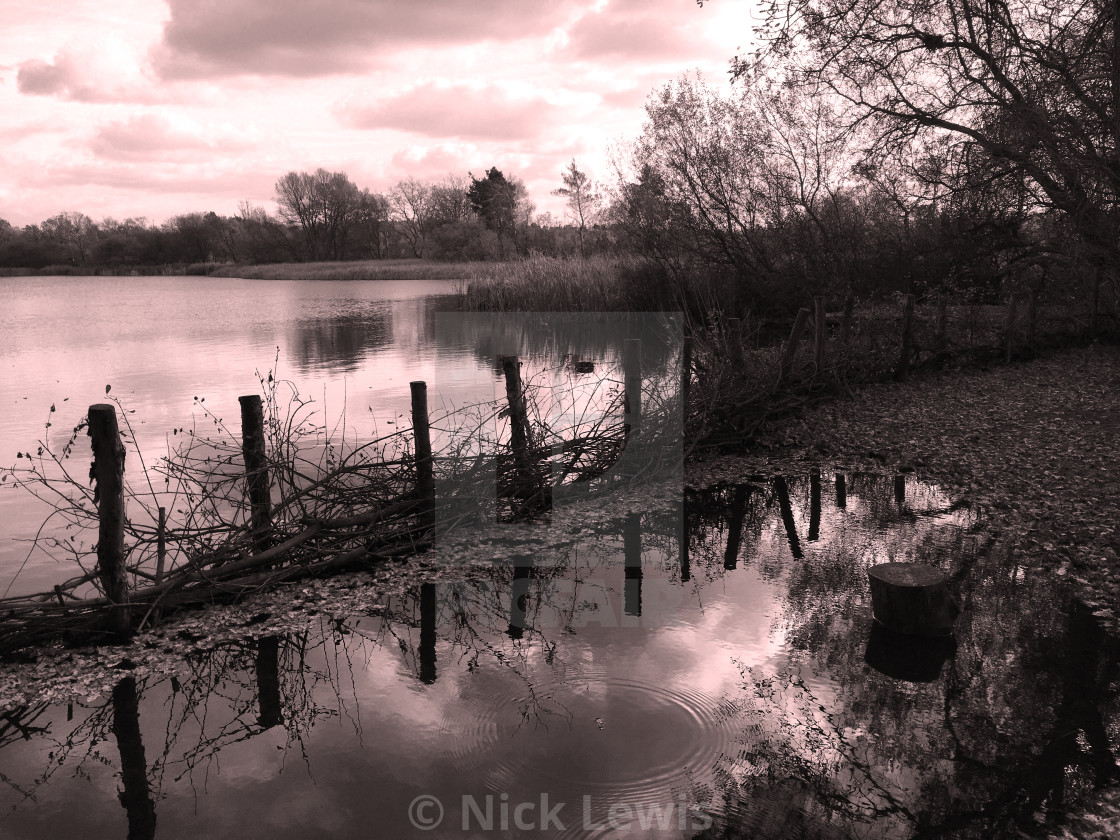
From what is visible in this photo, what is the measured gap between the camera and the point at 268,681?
4.81 meters

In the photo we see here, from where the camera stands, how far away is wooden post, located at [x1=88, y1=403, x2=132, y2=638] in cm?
487

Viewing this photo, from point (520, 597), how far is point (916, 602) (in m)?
2.65

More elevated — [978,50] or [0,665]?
[978,50]

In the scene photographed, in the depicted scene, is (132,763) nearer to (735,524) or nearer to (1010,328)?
(735,524)

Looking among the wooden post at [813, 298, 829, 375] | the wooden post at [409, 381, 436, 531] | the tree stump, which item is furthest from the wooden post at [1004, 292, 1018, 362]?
the wooden post at [409, 381, 436, 531]

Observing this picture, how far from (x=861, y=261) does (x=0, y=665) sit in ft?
61.1

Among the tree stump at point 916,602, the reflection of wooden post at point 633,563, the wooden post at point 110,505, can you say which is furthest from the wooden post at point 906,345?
the wooden post at point 110,505

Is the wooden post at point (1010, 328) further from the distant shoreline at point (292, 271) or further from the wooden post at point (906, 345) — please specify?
the distant shoreline at point (292, 271)

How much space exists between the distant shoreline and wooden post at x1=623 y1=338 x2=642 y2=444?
3879cm

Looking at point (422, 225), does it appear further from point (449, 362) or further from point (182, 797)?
point (182, 797)

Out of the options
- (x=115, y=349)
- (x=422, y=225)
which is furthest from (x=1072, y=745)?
(x=422, y=225)

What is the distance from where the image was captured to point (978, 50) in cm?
1288

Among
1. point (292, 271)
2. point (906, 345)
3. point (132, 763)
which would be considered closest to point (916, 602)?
point (132, 763)

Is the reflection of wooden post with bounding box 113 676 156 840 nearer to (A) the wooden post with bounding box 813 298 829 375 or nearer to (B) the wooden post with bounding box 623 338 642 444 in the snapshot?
(B) the wooden post with bounding box 623 338 642 444
